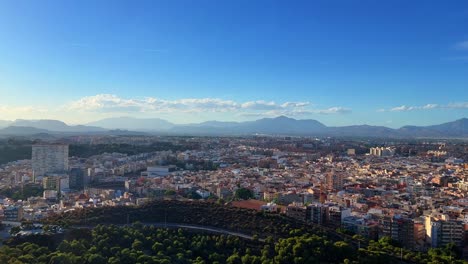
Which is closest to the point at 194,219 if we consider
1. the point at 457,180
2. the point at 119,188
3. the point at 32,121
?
the point at 119,188

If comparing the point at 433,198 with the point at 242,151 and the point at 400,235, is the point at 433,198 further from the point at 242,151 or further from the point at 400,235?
the point at 242,151

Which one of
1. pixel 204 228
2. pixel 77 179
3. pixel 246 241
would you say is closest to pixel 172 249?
pixel 246 241

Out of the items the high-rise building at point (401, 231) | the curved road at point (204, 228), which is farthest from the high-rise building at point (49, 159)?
the high-rise building at point (401, 231)

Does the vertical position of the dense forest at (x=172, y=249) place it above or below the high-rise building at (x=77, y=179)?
above

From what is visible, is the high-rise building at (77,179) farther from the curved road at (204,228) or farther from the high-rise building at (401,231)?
the high-rise building at (401,231)

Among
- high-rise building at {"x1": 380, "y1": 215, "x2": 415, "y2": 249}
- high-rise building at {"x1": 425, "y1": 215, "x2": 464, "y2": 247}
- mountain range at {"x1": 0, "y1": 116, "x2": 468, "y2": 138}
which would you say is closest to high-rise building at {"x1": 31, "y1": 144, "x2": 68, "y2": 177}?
high-rise building at {"x1": 380, "y1": 215, "x2": 415, "y2": 249}
